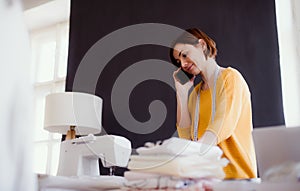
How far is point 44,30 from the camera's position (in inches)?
145

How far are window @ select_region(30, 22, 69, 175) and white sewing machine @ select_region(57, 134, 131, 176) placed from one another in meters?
1.33

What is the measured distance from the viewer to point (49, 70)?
11.8 feet

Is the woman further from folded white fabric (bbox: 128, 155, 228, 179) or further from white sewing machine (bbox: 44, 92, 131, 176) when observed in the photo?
white sewing machine (bbox: 44, 92, 131, 176)

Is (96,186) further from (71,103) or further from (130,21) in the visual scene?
(130,21)

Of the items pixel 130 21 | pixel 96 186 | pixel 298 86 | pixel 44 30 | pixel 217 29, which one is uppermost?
pixel 44 30

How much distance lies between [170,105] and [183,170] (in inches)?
57.0

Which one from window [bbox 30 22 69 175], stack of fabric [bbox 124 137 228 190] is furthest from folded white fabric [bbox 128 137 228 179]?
window [bbox 30 22 69 175]

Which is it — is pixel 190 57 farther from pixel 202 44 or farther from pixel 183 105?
pixel 183 105

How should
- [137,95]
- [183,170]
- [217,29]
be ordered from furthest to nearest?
[137,95] < [217,29] < [183,170]

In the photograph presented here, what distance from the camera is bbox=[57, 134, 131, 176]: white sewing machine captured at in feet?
5.97

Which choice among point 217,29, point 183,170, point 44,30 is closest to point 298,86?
point 217,29

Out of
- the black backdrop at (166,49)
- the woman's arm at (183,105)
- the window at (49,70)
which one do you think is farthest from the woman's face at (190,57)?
the window at (49,70)

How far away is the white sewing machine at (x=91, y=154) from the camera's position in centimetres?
182

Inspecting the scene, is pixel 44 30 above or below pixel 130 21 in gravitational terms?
above
